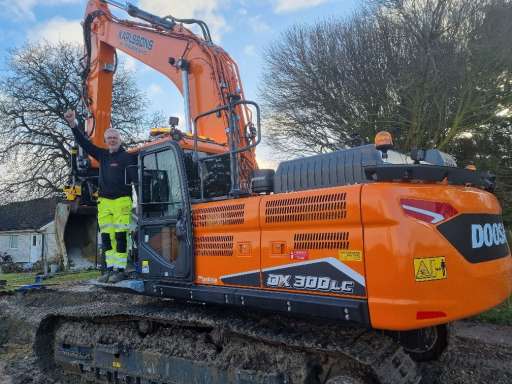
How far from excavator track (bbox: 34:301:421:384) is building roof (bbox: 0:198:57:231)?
26.1m

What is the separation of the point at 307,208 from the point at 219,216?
95 centimetres

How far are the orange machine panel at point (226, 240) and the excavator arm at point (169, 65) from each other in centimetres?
123

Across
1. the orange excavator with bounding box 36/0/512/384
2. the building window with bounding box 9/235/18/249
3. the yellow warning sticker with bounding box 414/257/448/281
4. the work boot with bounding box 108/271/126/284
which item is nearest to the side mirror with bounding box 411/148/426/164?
the orange excavator with bounding box 36/0/512/384

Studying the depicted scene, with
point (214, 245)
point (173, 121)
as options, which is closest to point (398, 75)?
point (173, 121)

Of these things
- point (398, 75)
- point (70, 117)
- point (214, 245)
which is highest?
point (398, 75)

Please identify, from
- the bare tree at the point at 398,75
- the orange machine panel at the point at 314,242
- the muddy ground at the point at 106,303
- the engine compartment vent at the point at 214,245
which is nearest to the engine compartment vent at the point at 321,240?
the orange machine panel at the point at 314,242

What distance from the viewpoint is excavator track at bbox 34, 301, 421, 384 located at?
3387mm

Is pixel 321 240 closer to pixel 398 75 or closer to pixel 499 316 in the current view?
pixel 499 316

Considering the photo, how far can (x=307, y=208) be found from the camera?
351 cm

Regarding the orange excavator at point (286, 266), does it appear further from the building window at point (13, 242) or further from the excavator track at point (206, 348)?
the building window at point (13, 242)

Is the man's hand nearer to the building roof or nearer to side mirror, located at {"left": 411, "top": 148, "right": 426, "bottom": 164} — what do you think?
side mirror, located at {"left": 411, "top": 148, "right": 426, "bottom": 164}

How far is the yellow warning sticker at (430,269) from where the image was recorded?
2963 millimetres

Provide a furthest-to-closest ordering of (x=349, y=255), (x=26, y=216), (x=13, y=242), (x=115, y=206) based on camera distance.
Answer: (x=26, y=216) → (x=13, y=242) → (x=115, y=206) → (x=349, y=255)

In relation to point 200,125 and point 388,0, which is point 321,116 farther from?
point 200,125
